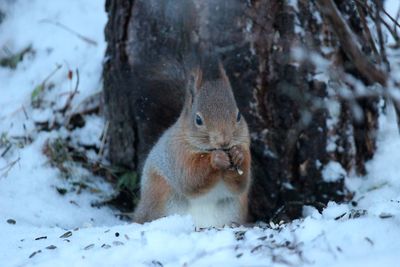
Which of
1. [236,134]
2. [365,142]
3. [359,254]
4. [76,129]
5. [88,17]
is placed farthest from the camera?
[88,17]

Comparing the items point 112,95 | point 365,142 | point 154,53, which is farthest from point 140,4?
point 365,142

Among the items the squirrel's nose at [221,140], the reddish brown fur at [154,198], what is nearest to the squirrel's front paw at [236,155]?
the squirrel's nose at [221,140]

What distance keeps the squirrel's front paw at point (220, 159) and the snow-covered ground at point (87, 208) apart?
0.31m

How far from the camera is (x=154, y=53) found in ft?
13.0

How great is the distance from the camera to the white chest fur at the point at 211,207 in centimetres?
357

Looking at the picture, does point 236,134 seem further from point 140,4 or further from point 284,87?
point 140,4

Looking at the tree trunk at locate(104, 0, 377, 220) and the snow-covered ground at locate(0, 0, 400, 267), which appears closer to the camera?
the snow-covered ground at locate(0, 0, 400, 267)

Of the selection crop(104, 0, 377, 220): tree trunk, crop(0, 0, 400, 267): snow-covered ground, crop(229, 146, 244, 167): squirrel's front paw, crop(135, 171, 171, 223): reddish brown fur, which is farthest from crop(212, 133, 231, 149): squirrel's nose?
crop(104, 0, 377, 220): tree trunk

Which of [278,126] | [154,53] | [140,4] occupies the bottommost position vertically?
[278,126]

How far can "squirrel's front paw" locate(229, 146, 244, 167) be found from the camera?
332 centimetres

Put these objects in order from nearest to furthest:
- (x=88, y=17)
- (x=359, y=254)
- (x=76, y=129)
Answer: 1. (x=359, y=254)
2. (x=76, y=129)
3. (x=88, y=17)

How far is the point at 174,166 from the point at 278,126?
70cm

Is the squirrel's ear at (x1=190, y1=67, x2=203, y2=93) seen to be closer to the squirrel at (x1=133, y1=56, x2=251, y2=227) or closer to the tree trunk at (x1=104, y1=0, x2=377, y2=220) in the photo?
the squirrel at (x1=133, y1=56, x2=251, y2=227)

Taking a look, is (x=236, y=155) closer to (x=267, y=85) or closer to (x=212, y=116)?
(x=212, y=116)
